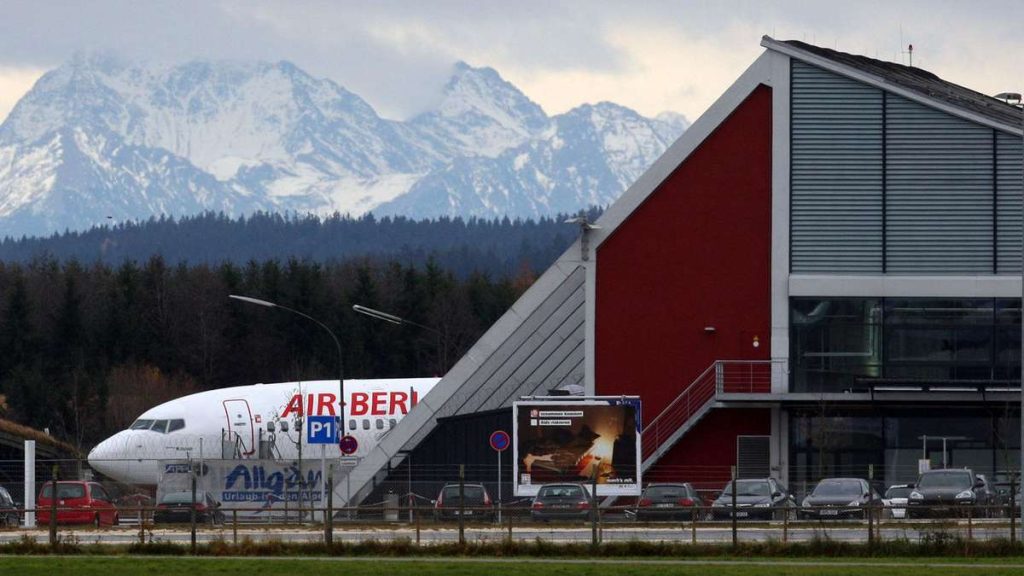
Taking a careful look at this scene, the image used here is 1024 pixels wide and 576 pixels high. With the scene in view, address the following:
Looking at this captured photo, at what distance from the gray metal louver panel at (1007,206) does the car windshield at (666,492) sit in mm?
15434

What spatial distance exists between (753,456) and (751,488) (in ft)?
30.6

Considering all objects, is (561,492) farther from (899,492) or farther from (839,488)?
(899,492)

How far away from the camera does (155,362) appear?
151750mm

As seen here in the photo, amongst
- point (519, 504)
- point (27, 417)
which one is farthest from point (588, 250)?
point (27, 417)

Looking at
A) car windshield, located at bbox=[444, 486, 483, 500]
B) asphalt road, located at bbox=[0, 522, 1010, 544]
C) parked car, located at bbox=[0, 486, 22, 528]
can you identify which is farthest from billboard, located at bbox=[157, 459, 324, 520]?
asphalt road, located at bbox=[0, 522, 1010, 544]

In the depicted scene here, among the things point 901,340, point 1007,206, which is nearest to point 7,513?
point 901,340

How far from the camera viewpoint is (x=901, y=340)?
63.6 m

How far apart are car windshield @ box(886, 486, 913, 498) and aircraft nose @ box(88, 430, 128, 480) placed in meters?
32.6

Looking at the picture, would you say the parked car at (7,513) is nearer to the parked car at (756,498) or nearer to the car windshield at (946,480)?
the parked car at (756,498)

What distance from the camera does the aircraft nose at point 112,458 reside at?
3000 inches

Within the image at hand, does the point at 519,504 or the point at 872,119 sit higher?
the point at 872,119

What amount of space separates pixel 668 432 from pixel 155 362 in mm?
93802

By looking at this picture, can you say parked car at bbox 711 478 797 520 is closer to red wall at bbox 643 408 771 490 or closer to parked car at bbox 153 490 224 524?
red wall at bbox 643 408 771 490

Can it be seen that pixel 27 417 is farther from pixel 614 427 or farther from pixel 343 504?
pixel 614 427
